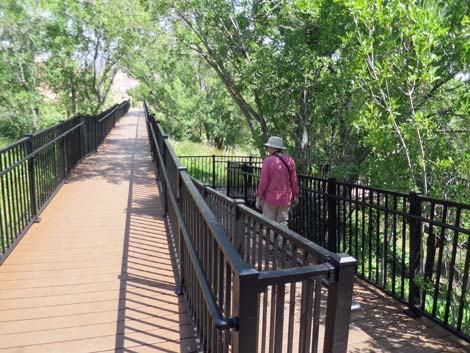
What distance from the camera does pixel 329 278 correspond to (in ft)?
5.29

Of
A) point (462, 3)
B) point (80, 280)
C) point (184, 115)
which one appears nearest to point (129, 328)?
point (80, 280)

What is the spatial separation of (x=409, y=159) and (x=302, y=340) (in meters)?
3.18

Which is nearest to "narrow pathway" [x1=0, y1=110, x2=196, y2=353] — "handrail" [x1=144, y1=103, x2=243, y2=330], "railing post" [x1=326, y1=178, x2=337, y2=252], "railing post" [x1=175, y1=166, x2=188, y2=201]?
"handrail" [x1=144, y1=103, x2=243, y2=330]

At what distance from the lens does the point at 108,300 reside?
3.50m

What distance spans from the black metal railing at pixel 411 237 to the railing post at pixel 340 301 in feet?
6.31

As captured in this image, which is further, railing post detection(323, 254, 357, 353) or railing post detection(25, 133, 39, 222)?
railing post detection(25, 133, 39, 222)

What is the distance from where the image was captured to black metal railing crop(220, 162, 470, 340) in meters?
3.40

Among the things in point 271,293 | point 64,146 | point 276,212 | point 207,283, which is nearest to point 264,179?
point 276,212

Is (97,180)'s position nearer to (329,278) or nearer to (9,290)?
(9,290)

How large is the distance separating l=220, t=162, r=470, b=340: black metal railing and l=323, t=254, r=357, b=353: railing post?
1925mm

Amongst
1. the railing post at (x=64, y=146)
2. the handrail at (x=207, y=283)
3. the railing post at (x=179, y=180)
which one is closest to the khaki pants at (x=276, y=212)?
the railing post at (x=179, y=180)

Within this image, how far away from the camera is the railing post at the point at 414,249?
3596mm

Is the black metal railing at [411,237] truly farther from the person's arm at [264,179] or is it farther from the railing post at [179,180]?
the railing post at [179,180]

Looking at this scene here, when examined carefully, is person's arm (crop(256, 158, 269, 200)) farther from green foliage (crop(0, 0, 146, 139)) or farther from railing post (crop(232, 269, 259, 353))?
green foliage (crop(0, 0, 146, 139))
